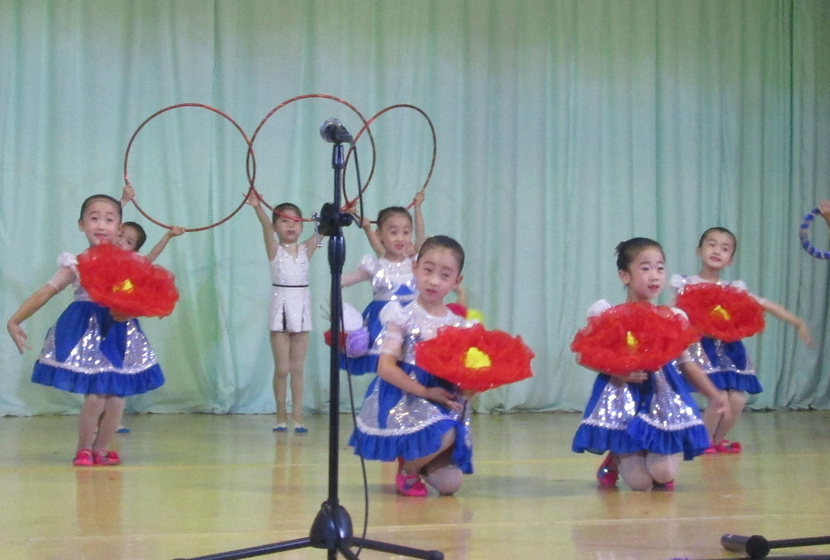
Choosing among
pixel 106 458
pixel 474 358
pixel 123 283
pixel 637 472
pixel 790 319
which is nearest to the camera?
pixel 474 358

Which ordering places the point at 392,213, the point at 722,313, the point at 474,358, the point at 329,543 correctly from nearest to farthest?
1. the point at 329,543
2. the point at 474,358
3. the point at 722,313
4. the point at 392,213

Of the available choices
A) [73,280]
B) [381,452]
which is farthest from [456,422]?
[73,280]

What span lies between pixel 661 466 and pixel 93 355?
8.31 feet

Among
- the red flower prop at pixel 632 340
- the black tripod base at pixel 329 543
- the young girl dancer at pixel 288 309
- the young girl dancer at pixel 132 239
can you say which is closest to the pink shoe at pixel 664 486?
the red flower prop at pixel 632 340

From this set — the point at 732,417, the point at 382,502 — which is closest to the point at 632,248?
the point at 382,502

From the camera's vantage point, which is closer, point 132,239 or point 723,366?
Answer: point 723,366

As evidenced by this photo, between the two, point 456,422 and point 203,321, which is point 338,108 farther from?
point 456,422

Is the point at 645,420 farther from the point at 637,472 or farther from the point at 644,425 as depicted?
the point at 637,472

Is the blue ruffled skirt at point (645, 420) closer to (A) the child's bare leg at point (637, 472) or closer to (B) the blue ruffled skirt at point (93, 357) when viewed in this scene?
(A) the child's bare leg at point (637, 472)

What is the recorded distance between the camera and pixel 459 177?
725 cm

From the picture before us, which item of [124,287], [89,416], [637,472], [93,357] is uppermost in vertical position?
[124,287]

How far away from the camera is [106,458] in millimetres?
4566

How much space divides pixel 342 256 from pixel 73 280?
2408mm

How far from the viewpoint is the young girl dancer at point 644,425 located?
12.6ft
